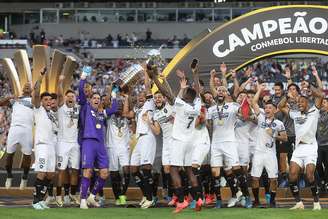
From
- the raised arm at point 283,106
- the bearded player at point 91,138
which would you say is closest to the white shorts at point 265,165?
the raised arm at point 283,106

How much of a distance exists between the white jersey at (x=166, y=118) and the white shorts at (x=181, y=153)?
60cm

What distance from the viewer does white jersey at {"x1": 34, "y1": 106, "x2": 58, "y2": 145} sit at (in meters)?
13.5

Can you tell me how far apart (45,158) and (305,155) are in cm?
459

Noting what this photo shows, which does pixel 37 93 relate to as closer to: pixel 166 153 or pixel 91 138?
pixel 91 138

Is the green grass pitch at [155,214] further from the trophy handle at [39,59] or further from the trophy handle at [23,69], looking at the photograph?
the trophy handle at [39,59]

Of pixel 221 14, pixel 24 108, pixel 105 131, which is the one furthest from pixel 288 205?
pixel 221 14

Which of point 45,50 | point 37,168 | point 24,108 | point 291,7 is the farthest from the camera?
point 45,50

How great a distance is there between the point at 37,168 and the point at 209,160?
10.8 feet

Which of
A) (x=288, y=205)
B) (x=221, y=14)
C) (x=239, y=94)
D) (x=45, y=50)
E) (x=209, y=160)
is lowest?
(x=288, y=205)

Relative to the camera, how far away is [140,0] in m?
53.8

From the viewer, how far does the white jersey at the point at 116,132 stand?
14414 millimetres

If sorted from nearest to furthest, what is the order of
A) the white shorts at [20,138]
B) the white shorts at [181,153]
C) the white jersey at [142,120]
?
the white shorts at [181,153]
the white jersey at [142,120]
the white shorts at [20,138]

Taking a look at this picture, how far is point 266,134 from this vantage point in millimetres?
13875

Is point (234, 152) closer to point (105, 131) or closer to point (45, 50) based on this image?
point (105, 131)
